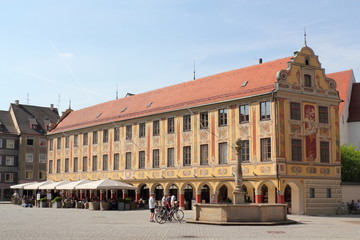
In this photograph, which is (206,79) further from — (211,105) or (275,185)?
(275,185)

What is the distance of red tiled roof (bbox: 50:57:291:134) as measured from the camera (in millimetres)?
42188

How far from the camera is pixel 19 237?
18.9m

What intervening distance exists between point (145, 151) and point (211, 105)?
394 inches

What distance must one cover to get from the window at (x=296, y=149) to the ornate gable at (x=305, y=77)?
150 inches

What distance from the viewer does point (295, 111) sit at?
4069cm

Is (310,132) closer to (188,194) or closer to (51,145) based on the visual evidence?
(188,194)

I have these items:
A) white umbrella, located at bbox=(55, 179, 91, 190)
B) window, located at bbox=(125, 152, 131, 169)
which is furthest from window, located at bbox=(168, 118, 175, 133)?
white umbrella, located at bbox=(55, 179, 91, 190)

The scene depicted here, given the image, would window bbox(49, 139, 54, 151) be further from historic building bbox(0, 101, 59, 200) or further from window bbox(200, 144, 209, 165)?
window bbox(200, 144, 209, 165)

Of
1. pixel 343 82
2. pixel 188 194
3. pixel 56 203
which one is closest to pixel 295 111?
pixel 188 194

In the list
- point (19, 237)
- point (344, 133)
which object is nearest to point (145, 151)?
point (344, 133)

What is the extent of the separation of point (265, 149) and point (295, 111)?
368 cm

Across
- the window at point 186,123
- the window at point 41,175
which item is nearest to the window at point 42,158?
the window at point 41,175

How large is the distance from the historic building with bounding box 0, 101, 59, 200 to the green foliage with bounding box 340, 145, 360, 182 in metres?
47.9

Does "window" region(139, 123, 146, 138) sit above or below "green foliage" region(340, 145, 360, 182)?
above
